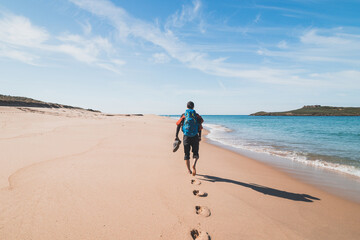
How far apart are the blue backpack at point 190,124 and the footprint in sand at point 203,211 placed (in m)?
2.53

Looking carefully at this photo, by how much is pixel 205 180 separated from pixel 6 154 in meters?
6.23

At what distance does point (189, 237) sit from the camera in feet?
8.70

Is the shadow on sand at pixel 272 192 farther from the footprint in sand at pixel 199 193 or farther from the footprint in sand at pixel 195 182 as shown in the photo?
the footprint in sand at pixel 199 193

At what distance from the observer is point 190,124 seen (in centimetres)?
565

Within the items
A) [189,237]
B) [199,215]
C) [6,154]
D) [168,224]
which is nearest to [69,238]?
[168,224]

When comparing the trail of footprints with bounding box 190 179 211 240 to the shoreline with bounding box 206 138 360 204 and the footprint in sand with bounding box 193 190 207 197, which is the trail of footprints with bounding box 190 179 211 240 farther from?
the shoreline with bounding box 206 138 360 204

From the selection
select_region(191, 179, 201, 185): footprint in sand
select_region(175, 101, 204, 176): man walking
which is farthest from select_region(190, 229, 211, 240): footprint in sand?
select_region(175, 101, 204, 176): man walking

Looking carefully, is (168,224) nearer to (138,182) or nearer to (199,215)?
(199,215)

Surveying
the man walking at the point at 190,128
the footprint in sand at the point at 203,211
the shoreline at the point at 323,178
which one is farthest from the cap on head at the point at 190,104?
the shoreline at the point at 323,178

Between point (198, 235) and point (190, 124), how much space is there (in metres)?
3.34

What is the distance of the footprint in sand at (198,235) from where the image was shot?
2648mm

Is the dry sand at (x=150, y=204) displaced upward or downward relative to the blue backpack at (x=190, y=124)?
downward

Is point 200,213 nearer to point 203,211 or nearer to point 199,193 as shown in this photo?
point 203,211

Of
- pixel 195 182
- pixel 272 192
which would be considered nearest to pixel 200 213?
pixel 195 182
